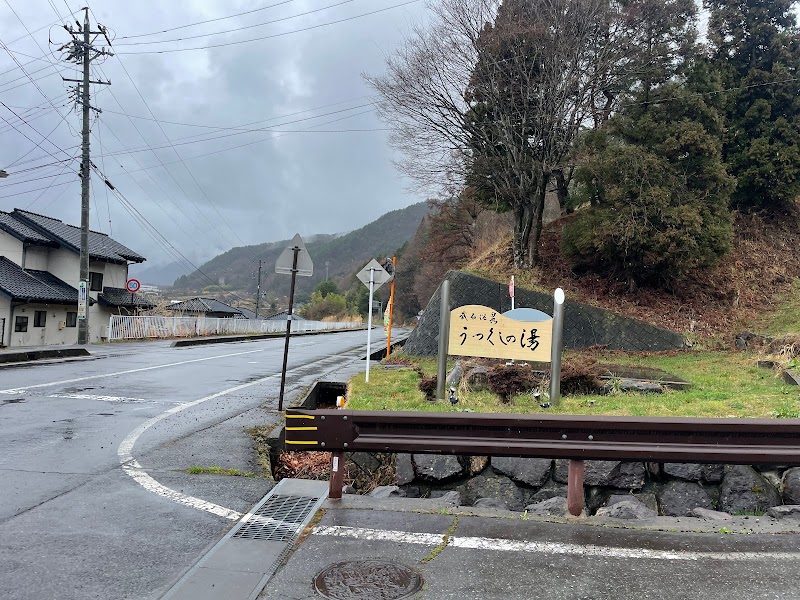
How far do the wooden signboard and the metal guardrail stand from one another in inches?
183

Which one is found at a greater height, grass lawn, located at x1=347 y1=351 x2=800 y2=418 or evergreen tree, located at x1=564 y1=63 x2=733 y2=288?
evergreen tree, located at x1=564 y1=63 x2=733 y2=288

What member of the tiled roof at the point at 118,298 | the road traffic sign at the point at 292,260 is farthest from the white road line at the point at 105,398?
the tiled roof at the point at 118,298

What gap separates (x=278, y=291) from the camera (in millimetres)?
127125

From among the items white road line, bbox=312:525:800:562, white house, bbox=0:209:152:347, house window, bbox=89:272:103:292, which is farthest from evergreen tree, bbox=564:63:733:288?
house window, bbox=89:272:103:292

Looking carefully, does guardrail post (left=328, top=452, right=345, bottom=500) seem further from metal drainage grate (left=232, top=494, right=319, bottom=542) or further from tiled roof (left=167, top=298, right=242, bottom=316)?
tiled roof (left=167, top=298, right=242, bottom=316)

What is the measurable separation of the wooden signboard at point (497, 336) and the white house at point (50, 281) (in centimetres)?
2848

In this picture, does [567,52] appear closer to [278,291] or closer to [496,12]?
[496,12]

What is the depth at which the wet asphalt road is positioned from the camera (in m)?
3.42

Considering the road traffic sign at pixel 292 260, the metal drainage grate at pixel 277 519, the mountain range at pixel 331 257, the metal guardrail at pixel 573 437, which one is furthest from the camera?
the mountain range at pixel 331 257

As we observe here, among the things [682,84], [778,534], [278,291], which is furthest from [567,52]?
[278,291]

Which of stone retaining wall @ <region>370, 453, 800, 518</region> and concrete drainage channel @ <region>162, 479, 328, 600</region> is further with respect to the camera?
stone retaining wall @ <region>370, 453, 800, 518</region>

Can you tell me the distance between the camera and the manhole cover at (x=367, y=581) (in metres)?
3.16

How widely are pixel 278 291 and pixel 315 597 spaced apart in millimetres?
126502

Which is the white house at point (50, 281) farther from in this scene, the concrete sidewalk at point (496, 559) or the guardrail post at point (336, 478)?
the concrete sidewalk at point (496, 559)
